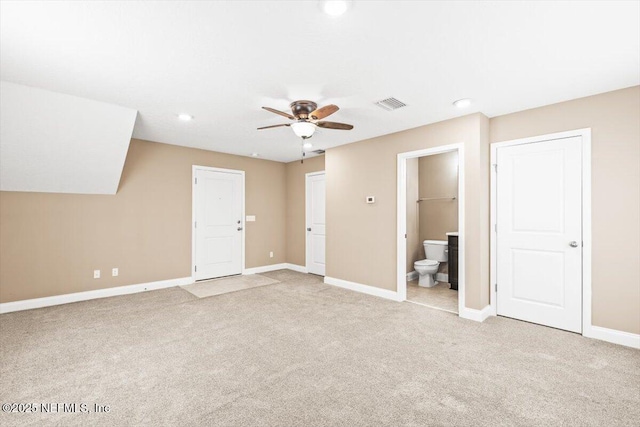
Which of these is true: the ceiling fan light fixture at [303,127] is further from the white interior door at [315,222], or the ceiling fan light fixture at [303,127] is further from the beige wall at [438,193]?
the beige wall at [438,193]

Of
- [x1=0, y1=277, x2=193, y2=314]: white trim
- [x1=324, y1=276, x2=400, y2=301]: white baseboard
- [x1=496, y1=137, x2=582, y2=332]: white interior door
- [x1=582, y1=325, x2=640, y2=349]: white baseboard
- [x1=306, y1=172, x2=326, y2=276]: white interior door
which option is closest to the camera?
[x1=582, y1=325, x2=640, y2=349]: white baseboard

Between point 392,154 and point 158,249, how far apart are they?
13.9ft

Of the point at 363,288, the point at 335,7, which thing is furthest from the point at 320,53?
the point at 363,288

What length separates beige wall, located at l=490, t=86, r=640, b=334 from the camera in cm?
284

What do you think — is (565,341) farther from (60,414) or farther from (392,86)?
(60,414)

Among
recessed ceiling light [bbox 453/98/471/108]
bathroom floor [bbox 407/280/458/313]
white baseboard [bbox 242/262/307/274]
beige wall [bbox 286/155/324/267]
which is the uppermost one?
recessed ceiling light [bbox 453/98/471/108]

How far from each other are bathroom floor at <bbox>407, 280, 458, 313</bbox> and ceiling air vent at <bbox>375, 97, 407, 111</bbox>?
2.70 meters

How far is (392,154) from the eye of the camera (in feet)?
14.6

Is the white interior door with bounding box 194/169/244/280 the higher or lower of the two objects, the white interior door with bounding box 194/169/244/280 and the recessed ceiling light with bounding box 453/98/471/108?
the lower

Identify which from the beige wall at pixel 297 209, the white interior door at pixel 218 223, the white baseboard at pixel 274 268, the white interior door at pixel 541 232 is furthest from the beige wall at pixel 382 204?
the white interior door at pixel 218 223

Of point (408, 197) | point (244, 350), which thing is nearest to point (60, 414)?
point (244, 350)

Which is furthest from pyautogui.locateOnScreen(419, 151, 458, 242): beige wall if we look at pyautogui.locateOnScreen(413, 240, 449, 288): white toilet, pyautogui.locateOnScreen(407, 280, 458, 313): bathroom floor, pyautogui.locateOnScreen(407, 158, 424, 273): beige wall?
pyautogui.locateOnScreen(407, 280, 458, 313): bathroom floor

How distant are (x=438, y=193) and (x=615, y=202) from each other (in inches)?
112

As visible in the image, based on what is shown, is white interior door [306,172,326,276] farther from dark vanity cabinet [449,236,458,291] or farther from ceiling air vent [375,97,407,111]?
ceiling air vent [375,97,407,111]
